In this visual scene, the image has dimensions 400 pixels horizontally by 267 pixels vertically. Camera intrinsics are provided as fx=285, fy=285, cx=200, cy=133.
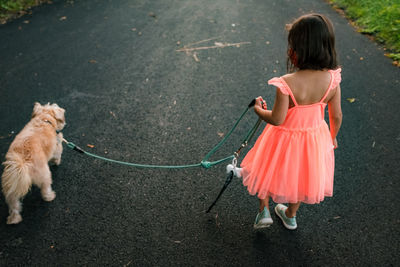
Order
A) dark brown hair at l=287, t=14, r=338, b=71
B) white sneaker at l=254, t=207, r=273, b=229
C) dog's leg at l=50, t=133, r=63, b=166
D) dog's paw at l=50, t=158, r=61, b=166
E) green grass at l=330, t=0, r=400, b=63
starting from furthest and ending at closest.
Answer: green grass at l=330, t=0, r=400, b=63 → dog's paw at l=50, t=158, r=61, b=166 → dog's leg at l=50, t=133, r=63, b=166 → white sneaker at l=254, t=207, r=273, b=229 → dark brown hair at l=287, t=14, r=338, b=71

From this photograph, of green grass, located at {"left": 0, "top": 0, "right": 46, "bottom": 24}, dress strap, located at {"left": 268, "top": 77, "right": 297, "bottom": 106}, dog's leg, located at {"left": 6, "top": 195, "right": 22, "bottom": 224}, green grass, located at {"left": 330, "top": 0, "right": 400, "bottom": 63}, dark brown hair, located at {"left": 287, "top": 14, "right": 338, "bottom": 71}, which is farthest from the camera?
green grass, located at {"left": 0, "top": 0, "right": 46, "bottom": 24}

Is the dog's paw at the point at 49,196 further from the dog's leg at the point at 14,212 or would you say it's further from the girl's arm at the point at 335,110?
the girl's arm at the point at 335,110

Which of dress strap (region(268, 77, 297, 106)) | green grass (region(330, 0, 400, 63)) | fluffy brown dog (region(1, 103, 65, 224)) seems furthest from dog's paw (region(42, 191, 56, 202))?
green grass (region(330, 0, 400, 63))

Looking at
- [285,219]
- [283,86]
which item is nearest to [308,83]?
[283,86]

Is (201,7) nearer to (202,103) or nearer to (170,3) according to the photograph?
(170,3)

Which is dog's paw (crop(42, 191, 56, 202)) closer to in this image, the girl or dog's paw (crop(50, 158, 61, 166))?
dog's paw (crop(50, 158, 61, 166))

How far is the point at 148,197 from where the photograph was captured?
330cm

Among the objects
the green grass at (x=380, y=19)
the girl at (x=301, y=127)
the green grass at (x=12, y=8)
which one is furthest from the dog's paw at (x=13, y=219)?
the green grass at (x=380, y=19)

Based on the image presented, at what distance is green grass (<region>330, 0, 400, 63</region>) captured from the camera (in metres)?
6.03

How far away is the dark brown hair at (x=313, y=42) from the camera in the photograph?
188cm

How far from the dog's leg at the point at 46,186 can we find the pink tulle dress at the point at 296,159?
210 centimetres

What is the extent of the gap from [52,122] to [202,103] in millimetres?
2269

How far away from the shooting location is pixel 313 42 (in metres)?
1.90

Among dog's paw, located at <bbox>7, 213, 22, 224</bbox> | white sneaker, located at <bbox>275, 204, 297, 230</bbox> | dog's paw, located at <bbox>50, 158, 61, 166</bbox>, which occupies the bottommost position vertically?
white sneaker, located at <bbox>275, 204, 297, 230</bbox>
